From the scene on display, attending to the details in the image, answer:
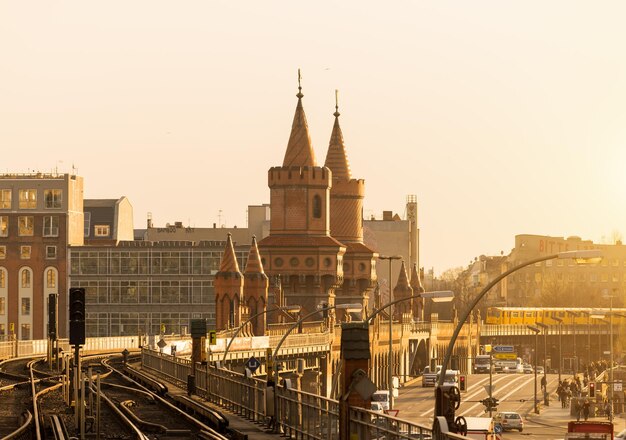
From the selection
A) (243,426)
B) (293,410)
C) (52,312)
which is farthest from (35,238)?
(293,410)

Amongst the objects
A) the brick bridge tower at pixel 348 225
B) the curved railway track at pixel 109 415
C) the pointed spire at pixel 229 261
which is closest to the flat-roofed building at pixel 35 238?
the brick bridge tower at pixel 348 225

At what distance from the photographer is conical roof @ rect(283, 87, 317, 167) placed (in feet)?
561

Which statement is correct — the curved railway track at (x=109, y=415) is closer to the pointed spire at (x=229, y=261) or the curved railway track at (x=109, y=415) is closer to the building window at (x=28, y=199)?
the pointed spire at (x=229, y=261)

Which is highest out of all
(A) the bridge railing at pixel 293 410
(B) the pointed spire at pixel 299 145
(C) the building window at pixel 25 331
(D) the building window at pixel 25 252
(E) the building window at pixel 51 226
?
(B) the pointed spire at pixel 299 145

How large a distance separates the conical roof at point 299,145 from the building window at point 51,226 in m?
27.7

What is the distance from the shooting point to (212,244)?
183750mm

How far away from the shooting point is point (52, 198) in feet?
590

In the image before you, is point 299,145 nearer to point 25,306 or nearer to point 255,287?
point 255,287

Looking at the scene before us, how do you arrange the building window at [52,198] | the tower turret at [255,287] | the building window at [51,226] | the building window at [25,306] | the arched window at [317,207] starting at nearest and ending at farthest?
the tower turret at [255,287] < the arched window at [317,207] < the building window at [25,306] < the building window at [51,226] < the building window at [52,198]

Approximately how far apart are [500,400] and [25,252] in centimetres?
6246

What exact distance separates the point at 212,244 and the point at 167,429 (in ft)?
462

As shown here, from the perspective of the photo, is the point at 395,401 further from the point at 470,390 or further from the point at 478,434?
the point at 478,434

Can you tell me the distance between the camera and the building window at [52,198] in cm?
17988

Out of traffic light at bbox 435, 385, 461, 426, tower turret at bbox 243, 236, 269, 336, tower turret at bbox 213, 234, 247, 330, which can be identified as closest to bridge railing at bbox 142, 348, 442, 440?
traffic light at bbox 435, 385, 461, 426
